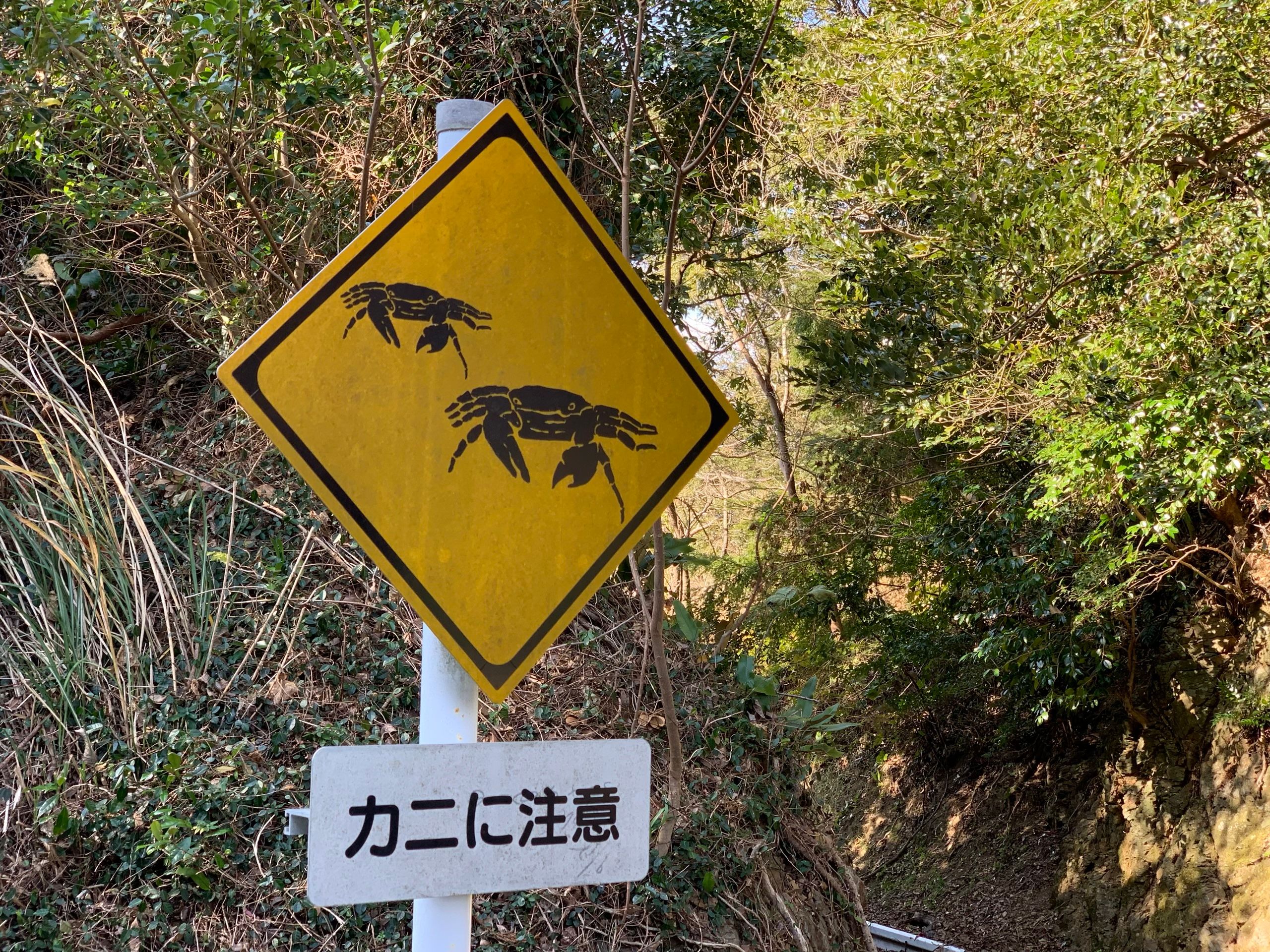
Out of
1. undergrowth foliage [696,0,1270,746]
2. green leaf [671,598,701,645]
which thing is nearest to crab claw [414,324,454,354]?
green leaf [671,598,701,645]

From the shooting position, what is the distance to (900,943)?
35.2 feet

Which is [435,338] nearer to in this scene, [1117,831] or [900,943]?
[900,943]

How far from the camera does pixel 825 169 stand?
9523 mm

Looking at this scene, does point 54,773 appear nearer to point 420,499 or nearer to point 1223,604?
point 420,499

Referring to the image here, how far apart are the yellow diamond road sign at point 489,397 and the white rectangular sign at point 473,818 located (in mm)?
167

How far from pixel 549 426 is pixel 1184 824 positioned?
11447mm

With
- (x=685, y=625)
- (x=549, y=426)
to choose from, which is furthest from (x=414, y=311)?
(x=685, y=625)

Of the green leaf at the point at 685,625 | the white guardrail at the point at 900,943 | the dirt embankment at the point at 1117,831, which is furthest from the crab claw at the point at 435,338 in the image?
the dirt embankment at the point at 1117,831

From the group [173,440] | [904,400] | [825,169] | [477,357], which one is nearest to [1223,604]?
[904,400]

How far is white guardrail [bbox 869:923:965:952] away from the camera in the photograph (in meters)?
10.3

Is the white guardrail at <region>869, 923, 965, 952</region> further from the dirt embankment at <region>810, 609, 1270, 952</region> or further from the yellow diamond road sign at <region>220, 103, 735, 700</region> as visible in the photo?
the yellow diamond road sign at <region>220, 103, 735, 700</region>

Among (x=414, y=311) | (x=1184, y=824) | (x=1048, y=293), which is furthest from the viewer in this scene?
(x=1184, y=824)

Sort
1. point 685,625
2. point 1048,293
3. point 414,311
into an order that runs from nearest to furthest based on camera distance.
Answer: point 414,311, point 1048,293, point 685,625

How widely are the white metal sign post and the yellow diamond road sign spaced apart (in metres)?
0.06
